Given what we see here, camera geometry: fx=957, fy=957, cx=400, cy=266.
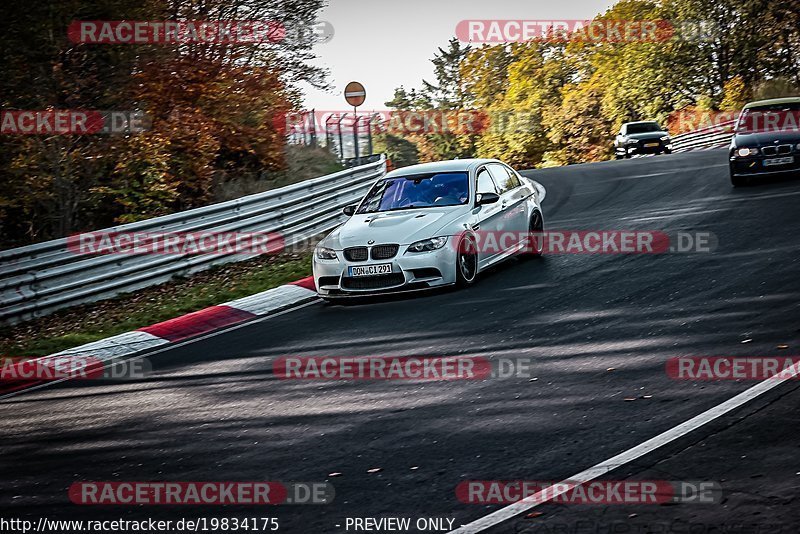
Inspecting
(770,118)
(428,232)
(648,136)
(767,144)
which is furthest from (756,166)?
(648,136)

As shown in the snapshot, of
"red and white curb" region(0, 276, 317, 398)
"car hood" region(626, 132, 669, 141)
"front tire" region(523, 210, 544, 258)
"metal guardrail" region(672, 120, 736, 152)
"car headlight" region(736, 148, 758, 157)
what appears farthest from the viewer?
"metal guardrail" region(672, 120, 736, 152)

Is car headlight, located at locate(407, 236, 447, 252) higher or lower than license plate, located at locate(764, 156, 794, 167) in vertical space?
lower

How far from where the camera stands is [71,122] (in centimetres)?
1545

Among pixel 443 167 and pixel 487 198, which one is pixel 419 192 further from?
pixel 487 198

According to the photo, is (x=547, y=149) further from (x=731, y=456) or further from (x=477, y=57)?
(x=731, y=456)

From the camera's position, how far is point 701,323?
8156 millimetres

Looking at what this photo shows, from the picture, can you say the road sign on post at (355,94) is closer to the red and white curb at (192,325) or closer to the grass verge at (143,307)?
the grass verge at (143,307)

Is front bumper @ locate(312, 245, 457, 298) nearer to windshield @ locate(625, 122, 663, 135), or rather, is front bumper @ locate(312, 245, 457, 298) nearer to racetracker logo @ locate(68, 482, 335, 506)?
racetracker logo @ locate(68, 482, 335, 506)

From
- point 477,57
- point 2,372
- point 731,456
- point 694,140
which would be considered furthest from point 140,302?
point 477,57

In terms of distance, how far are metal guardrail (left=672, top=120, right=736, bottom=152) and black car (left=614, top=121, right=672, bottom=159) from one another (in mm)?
3348

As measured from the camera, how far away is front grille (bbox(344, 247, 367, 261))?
1100 centimetres

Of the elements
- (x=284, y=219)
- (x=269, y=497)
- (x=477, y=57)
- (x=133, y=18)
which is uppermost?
(x=477, y=57)

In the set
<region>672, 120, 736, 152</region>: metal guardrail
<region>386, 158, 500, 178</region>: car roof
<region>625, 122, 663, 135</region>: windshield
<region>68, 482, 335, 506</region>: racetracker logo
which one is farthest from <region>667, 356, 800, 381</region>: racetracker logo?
<region>672, 120, 736, 152</region>: metal guardrail

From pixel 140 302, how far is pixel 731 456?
948 centimetres
